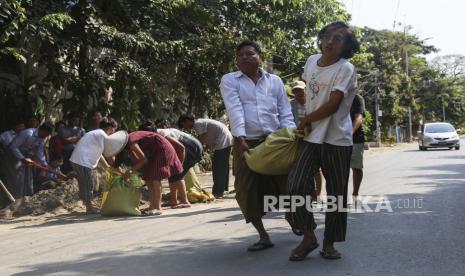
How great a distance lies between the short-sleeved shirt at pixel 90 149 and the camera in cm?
845

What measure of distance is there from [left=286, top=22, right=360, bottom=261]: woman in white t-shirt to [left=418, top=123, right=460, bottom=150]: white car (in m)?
25.1

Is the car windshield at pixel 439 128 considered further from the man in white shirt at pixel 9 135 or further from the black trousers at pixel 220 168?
the man in white shirt at pixel 9 135

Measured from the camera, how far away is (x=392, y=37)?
163 feet

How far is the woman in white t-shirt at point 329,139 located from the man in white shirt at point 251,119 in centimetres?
45

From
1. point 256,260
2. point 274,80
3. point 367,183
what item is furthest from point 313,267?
point 367,183

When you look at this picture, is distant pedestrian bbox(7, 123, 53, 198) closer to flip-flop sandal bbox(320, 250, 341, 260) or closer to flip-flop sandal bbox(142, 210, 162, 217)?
flip-flop sandal bbox(142, 210, 162, 217)

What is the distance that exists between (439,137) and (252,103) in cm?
2499

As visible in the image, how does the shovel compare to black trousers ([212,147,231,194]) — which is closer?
the shovel

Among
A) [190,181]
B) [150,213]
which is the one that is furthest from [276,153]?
[190,181]

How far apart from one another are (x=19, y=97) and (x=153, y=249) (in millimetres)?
7004

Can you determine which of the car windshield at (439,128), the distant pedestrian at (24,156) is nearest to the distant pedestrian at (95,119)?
the distant pedestrian at (24,156)

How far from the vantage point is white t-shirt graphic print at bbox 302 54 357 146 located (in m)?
4.61

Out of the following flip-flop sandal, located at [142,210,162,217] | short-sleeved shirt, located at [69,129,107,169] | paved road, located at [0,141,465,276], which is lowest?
flip-flop sandal, located at [142,210,162,217]

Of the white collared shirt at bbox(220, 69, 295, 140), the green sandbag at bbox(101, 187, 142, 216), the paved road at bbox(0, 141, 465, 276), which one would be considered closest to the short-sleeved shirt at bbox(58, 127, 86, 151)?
the paved road at bbox(0, 141, 465, 276)
